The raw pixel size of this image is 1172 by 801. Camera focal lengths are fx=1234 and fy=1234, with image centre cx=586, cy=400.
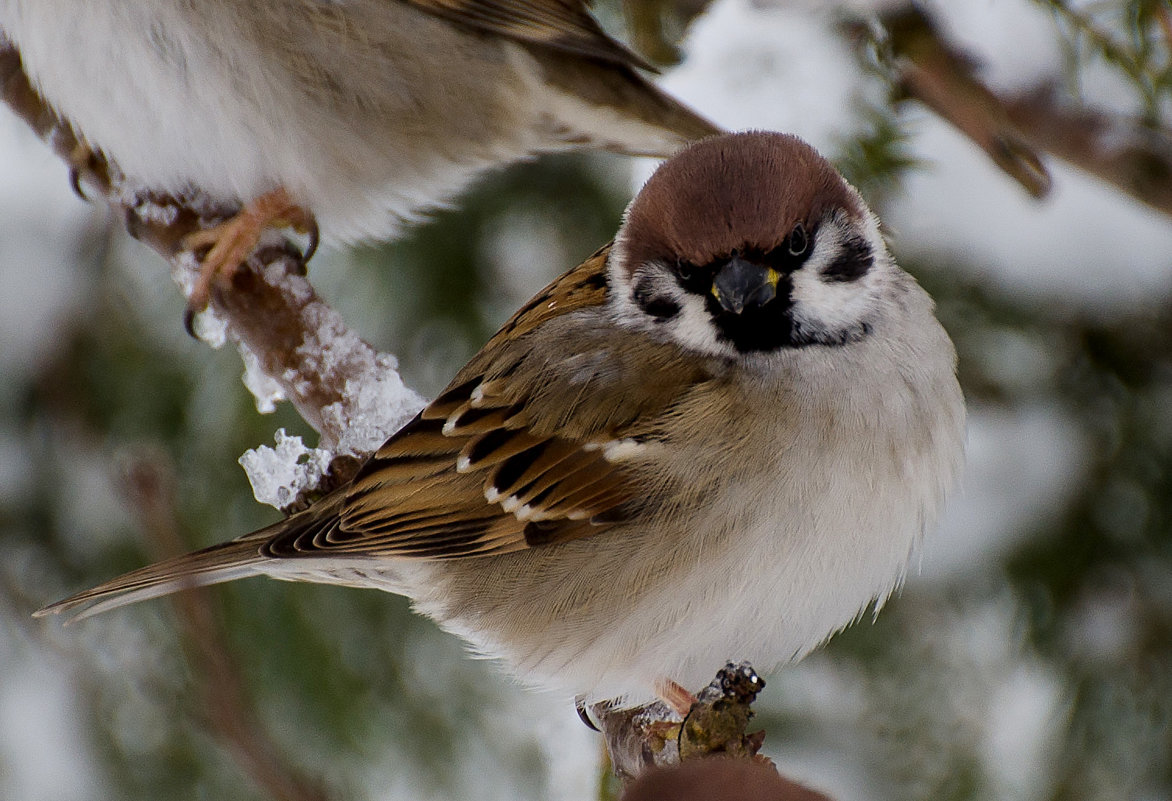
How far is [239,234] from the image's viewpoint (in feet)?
8.57

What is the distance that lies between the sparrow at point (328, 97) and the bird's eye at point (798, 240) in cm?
81

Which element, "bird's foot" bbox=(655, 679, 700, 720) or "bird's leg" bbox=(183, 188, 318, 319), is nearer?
"bird's foot" bbox=(655, 679, 700, 720)

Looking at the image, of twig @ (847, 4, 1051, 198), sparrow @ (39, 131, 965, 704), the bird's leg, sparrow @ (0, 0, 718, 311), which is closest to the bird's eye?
sparrow @ (39, 131, 965, 704)

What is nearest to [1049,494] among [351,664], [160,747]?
[351,664]

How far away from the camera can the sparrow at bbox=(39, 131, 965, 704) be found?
1913 mm

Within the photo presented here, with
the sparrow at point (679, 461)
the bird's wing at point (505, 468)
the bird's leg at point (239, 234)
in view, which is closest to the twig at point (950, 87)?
the sparrow at point (679, 461)

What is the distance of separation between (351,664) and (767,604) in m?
1.18

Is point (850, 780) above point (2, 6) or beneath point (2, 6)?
beneath

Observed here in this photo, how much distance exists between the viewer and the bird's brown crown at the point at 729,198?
73.5 inches

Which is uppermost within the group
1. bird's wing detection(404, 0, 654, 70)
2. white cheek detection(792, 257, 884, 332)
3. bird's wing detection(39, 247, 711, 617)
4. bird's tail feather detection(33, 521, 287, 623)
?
bird's wing detection(404, 0, 654, 70)

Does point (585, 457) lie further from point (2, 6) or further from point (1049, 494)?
point (2, 6)

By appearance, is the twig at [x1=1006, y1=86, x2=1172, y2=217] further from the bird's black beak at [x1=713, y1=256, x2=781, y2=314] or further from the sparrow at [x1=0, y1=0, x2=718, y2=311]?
the bird's black beak at [x1=713, y1=256, x2=781, y2=314]

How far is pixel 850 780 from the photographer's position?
2838mm

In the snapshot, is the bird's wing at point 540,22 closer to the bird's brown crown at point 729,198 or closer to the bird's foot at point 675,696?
the bird's brown crown at point 729,198
